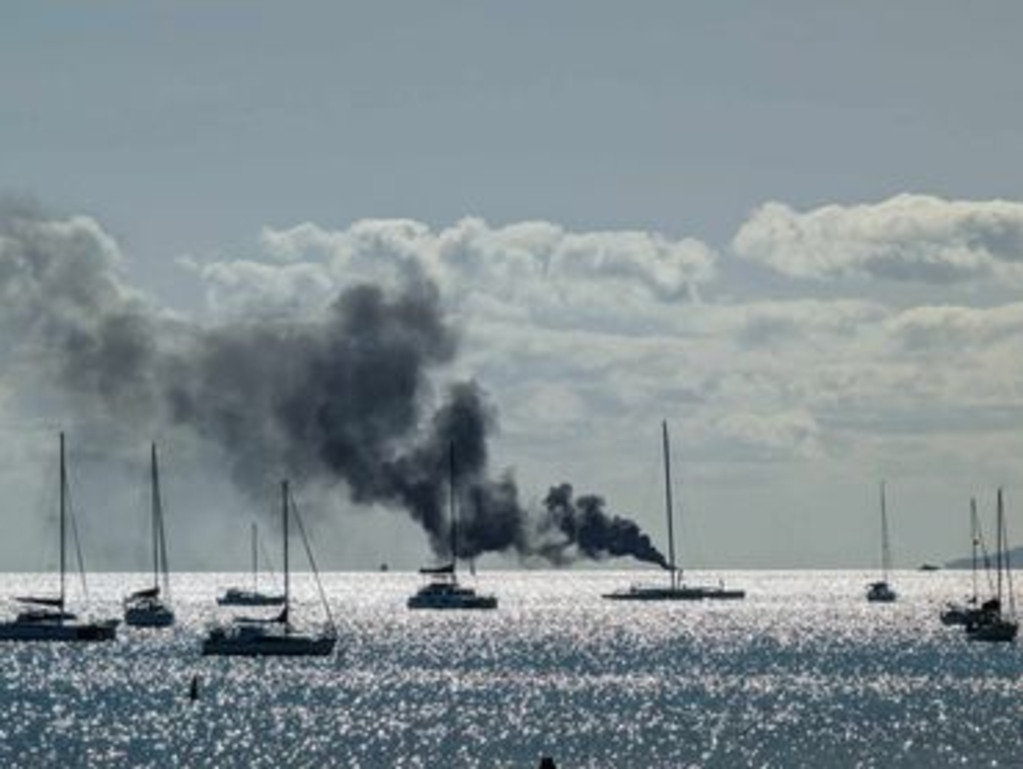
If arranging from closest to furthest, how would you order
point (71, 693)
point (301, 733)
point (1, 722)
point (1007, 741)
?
point (1007, 741), point (301, 733), point (1, 722), point (71, 693)

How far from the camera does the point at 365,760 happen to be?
12838 cm

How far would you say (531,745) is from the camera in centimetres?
13512

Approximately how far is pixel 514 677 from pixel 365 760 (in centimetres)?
7091

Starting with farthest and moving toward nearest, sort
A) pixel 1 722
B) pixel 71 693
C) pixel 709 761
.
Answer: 1. pixel 71 693
2. pixel 1 722
3. pixel 709 761

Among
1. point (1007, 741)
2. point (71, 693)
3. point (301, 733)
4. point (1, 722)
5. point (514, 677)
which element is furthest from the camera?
point (514, 677)

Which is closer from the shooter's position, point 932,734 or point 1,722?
point 932,734

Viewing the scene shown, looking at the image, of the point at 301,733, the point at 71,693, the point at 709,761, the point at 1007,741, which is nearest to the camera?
the point at 709,761

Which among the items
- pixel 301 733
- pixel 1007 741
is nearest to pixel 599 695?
pixel 301 733

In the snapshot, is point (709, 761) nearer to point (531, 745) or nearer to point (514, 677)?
point (531, 745)

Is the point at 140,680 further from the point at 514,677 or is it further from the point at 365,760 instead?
the point at 365,760

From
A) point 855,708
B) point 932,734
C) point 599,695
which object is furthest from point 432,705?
point 932,734

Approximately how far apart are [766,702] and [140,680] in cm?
5208

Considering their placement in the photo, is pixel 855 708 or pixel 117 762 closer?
pixel 117 762

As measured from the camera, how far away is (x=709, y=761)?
4936 inches
